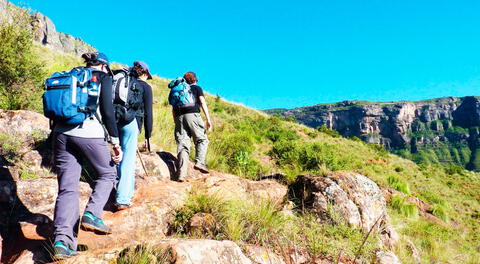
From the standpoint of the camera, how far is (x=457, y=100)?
160m

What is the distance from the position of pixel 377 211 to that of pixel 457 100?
195048 millimetres

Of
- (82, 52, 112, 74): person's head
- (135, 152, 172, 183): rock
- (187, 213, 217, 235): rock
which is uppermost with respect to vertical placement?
(82, 52, 112, 74): person's head

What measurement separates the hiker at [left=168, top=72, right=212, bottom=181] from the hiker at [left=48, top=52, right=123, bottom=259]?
7.28 feet

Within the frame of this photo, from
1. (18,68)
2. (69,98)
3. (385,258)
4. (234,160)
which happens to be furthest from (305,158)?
(18,68)

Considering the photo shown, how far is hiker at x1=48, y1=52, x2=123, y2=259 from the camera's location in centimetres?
272

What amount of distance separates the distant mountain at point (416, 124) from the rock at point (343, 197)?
142 metres

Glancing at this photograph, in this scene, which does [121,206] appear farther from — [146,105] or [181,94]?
[181,94]

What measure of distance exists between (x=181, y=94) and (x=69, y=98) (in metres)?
2.81

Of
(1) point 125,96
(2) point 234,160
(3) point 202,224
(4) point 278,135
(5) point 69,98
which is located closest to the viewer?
(5) point 69,98

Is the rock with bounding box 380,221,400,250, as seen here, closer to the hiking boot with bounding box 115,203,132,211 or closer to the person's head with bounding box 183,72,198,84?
the hiking boot with bounding box 115,203,132,211

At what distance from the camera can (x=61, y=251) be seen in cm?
259

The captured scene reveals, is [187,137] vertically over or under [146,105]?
under

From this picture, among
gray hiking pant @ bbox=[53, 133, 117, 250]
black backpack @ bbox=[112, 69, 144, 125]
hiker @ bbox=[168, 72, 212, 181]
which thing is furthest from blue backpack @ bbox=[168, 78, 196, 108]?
gray hiking pant @ bbox=[53, 133, 117, 250]

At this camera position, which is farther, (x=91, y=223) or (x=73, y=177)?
(x=91, y=223)
